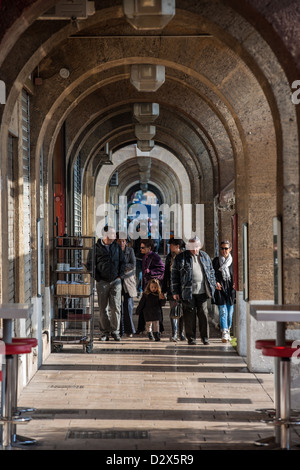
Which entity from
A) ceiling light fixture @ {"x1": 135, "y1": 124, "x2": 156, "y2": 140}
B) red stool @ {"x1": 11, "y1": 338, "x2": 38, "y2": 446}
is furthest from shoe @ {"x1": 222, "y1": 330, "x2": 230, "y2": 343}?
ceiling light fixture @ {"x1": 135, "y1": 124, "x2": 156, "y2": 140}

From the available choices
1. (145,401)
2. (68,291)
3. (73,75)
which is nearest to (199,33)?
(73,75)

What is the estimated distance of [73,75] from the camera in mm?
10172

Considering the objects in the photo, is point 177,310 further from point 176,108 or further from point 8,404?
point 8,404

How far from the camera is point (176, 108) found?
14.4m

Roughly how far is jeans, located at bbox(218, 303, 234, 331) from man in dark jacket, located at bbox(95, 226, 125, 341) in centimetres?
146

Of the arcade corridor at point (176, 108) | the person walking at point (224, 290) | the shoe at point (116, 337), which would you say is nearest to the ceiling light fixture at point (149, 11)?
the arcade corridor at point (176, 108)

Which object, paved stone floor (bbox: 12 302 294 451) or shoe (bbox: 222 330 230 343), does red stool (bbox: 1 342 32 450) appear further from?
shoe (bbox: 222 330 230 343)

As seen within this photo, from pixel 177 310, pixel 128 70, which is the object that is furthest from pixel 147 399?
pixel 128 70

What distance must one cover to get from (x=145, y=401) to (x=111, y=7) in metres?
3.89

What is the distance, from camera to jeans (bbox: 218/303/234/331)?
37.4 ft

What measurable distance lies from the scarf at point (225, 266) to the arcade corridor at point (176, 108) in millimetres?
774

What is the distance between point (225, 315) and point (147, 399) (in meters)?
4.13

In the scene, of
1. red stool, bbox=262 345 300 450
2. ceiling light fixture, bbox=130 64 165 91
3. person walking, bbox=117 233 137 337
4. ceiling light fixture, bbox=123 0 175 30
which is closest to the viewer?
red stool, bbox=262 345 300 450

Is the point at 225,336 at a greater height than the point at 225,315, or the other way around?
the point at 225,315
